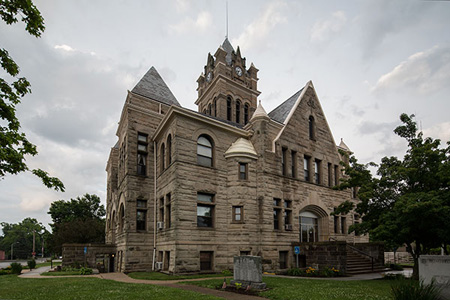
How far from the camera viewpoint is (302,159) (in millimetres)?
26047

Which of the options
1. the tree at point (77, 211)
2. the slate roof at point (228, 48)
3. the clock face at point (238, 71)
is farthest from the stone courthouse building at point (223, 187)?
the tree at point (77, 211)

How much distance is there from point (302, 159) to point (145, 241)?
14.0 metres

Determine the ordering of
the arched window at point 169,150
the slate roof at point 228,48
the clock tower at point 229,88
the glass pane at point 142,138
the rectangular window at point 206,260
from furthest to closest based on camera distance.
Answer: the slate roof at point 228,48 → the clock tower at point 229,88 → the glass pane at point 142,138 → the arched window at point 169,150 → the rectangular window at point 206,260

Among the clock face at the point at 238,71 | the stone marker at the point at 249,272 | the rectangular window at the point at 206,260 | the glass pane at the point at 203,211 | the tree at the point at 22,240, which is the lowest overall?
the tree at the point at 22,240

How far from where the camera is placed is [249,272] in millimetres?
13664

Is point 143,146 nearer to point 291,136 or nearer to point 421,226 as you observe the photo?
point 291,136

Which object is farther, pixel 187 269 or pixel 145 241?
pixel 145 241

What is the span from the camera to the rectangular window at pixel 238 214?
21578 mm

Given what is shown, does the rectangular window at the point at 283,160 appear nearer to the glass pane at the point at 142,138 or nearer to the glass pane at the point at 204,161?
the glass pane at the point at 204,161

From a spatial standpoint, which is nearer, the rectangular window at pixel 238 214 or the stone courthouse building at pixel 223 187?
the stone courthouse building at pixel 223 187

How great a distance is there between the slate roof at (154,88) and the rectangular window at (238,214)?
12361mm

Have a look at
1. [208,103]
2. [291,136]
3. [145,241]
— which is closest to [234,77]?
[208,103]

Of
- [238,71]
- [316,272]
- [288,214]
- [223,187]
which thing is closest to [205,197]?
[223,187]

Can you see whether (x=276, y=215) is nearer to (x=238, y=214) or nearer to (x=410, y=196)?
(x=238, y=214)
